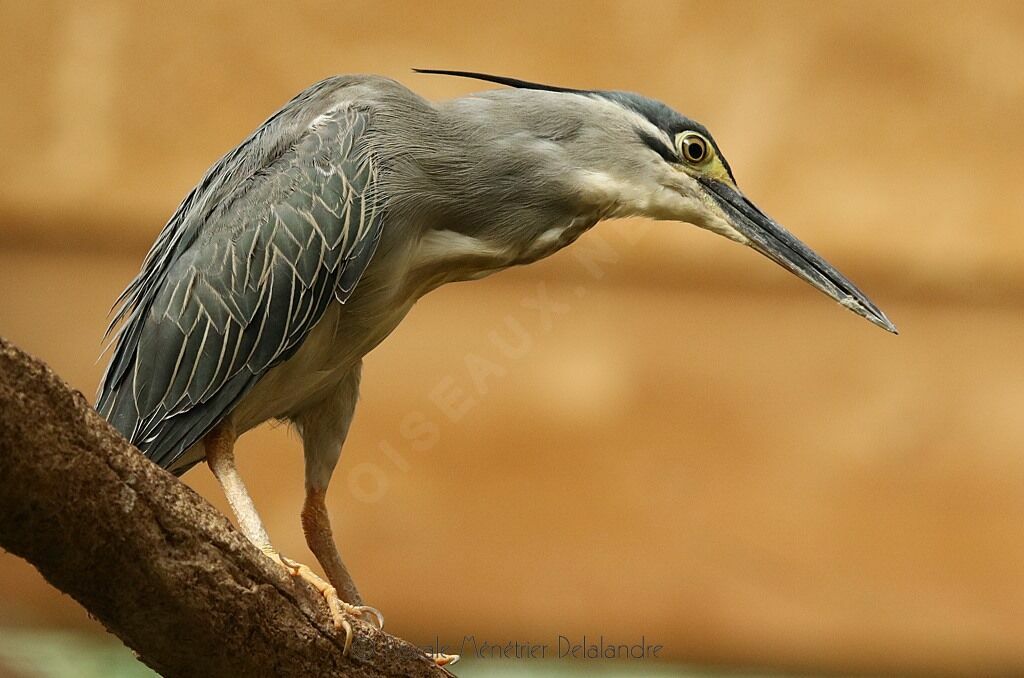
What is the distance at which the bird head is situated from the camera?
7.20ft

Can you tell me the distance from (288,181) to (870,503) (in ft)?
9.32

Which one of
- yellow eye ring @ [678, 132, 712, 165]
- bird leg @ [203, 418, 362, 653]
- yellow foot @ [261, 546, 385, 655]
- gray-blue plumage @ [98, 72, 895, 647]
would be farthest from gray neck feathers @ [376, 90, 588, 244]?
yellow foot @ [261, 546, 385, 655]

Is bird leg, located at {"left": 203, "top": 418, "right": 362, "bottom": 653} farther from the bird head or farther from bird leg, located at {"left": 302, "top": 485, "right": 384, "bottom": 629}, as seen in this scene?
the bird head

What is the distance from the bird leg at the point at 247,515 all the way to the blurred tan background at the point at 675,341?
6.56 feet

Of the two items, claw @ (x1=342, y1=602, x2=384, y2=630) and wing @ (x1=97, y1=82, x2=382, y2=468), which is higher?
wing @ (x1=97, y1=82, x2=382, y2=468)

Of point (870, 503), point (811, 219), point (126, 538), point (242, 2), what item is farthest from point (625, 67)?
point (126, 538)

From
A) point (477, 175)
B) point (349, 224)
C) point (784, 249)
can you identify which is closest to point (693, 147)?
point (784, 249)

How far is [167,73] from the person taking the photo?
13.8ft

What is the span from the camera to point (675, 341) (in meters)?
4.32

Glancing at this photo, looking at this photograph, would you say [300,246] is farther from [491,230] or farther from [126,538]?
[126,538]

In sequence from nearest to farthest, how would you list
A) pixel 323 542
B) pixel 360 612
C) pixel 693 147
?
pixel 360 612
pixel 693 147
pixel 323 542
